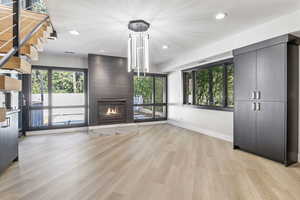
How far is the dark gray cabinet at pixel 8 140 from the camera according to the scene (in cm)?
251

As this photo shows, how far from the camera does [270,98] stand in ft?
9.85

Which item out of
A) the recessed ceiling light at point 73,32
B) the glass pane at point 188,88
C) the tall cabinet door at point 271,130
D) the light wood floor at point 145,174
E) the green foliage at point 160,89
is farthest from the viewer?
the green foliage at point 160,89

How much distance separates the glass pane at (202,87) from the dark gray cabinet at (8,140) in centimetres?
495

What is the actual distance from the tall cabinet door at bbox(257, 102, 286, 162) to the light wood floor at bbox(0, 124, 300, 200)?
0.21 m

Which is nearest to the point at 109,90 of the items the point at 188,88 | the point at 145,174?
the point at 188,88

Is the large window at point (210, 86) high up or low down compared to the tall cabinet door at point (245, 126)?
up

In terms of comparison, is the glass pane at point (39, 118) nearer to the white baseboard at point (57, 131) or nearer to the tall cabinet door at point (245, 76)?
the white baseboard at point (57, 131)

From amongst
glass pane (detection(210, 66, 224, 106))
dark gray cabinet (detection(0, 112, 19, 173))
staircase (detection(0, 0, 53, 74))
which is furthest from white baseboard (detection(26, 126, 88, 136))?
glass pane (detection(210, 66, 224, 106))

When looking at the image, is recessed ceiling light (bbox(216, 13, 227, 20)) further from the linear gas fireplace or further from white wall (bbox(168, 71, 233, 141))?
the linear gas fireplace

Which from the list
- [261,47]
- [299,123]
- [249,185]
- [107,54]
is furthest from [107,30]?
[299,123]

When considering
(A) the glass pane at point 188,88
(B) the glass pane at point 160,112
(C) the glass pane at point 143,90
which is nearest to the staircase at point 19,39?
(C) the glass pane at point 143,90

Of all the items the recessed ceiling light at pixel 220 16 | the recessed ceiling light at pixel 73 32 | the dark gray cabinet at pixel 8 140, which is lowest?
the dark gray cabinet at pixel 8 140

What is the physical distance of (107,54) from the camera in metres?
5.50

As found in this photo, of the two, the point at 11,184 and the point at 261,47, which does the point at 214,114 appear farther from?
the point at 11,184
